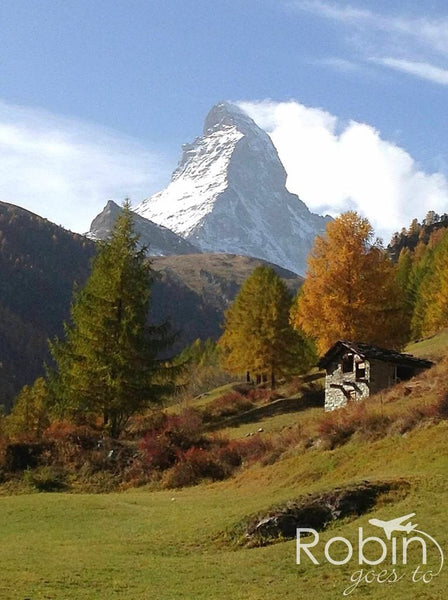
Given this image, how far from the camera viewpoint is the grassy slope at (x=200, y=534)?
1266 centimetres

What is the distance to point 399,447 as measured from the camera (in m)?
23.4

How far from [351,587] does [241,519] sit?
6.13 meters

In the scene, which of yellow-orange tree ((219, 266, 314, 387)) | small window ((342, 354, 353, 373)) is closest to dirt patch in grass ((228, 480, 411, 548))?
small window ((342, 354, 353, 373))

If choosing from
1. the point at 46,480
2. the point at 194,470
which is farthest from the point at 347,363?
the point at 46,480

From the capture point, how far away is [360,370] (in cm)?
3809

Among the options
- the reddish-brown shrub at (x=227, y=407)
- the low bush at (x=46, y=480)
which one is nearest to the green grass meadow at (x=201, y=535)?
the low bush at (x=46, y=480)

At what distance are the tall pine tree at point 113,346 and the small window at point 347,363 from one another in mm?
10185

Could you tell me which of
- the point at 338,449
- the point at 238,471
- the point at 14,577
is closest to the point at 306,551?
the point at 14,577

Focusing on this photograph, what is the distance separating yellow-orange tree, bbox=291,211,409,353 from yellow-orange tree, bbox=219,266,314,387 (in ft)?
25.2

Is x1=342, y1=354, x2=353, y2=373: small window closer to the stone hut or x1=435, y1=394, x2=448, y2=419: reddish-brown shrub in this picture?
the stone hut

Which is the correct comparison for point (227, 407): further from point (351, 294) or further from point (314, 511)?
point (314, 511)

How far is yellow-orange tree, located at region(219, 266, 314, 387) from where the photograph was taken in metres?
50.6

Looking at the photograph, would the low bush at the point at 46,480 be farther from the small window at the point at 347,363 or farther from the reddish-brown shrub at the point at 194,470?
the small window at the point at 347,363

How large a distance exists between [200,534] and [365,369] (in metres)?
21.6
